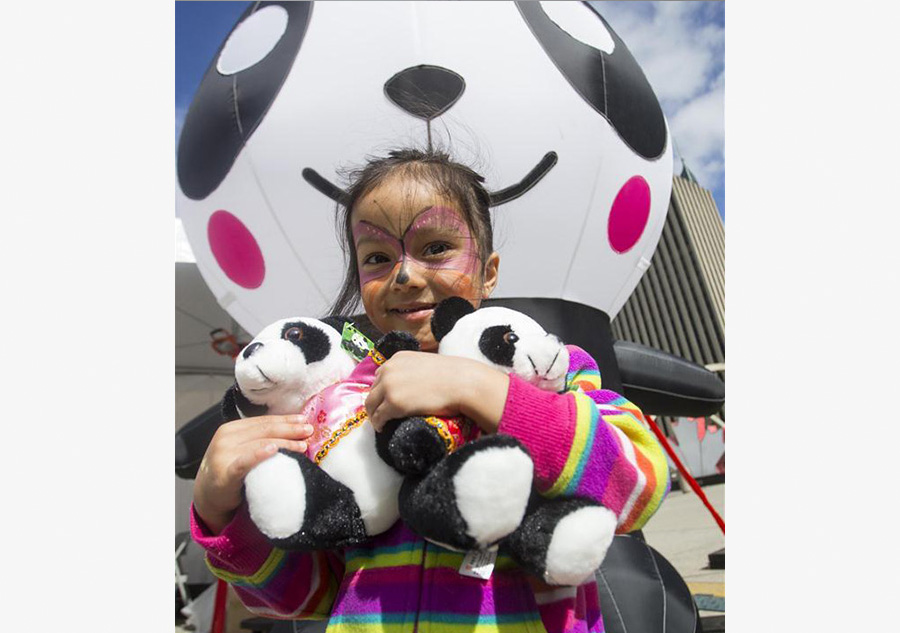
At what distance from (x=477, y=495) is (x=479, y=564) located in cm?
11

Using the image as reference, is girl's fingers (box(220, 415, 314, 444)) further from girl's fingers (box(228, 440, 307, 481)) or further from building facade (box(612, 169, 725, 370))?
building facade (box(612, 169, 725, 370))

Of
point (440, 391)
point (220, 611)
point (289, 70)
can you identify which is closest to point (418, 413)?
point (440, 391)

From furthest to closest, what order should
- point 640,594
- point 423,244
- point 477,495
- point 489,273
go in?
point 640,594 → point 489,273 → point 423,244 → point 477,495

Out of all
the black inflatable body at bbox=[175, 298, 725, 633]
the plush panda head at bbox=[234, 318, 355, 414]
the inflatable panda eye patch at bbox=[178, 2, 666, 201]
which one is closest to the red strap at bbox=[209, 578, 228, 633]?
the black inflatable body at bbox=[175, 298, 725, 633]

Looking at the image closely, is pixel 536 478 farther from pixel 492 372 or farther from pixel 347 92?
pixel 347 92

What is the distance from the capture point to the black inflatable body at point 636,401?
4.02 ft

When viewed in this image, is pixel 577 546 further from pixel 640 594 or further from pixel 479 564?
pixel 640 594

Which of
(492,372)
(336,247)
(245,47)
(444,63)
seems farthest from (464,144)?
(492,372)

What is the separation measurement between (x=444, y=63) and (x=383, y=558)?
102 centimetres

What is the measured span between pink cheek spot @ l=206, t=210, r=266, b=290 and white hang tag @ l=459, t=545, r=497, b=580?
42.7 inches

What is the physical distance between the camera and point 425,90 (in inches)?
53.4

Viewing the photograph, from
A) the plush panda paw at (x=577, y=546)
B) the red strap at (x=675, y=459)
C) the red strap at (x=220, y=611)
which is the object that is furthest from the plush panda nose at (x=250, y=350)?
the red strap at (x=220, y=611)

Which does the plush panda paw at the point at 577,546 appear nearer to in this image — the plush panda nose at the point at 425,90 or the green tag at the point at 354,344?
the green tag at the point at 354,344

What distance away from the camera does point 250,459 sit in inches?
25.3
